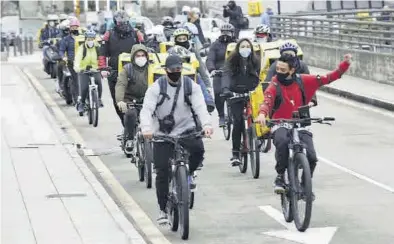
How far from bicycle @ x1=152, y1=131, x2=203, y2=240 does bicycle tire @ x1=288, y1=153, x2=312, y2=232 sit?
0.99 m

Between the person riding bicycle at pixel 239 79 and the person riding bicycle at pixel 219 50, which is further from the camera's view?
the person riding bicycle at pixel 219 50

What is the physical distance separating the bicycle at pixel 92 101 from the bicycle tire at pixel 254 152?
6.74 metres

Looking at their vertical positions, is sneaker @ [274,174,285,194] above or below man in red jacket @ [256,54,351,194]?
below

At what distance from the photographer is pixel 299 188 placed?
10797 millimetres

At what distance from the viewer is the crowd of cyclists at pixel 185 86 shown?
10.9 metres

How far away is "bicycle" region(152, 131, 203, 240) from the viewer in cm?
1045

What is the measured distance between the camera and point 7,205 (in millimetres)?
11930

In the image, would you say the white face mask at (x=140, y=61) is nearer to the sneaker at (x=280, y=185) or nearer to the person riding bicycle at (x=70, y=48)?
the sneaker at (x=280, y=185)

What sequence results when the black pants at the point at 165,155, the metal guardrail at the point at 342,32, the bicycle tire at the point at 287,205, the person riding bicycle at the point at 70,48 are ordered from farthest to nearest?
the metal guardrail at the point at 342,32
the person riding bicycle at the point at 70,48
the bicycle tire at the point at 287,205
the black pants at the point at 165,155

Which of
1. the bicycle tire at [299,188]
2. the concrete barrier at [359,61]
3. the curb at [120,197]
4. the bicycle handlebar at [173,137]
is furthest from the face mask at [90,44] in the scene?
the bicycle tire at [299,188]

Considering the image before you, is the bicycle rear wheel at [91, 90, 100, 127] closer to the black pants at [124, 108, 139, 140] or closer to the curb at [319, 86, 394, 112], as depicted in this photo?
the black pants at [124, 108, 139, 140]

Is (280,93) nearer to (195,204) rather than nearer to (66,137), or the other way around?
(195,204)

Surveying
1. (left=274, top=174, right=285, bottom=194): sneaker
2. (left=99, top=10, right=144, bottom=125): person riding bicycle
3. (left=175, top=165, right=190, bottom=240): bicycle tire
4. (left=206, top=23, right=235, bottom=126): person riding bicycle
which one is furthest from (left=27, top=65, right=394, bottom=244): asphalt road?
(left=99, top=10, right=144, bottom=125): person riding bicycle

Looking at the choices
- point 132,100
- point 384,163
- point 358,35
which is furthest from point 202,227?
point 358,35
